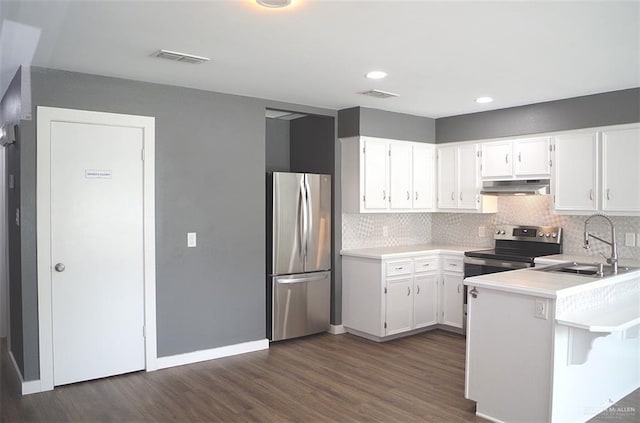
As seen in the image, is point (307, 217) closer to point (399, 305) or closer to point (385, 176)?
point (385, 176)

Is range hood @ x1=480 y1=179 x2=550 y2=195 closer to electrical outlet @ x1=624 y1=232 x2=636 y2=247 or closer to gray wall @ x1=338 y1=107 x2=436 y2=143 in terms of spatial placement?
electrical outlet @ x1=624 y1=232 x2=636 y2=247

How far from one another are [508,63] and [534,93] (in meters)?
1.18

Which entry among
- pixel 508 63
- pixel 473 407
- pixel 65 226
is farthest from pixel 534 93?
pixel 65 226

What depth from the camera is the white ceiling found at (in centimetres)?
254

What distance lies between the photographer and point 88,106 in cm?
383

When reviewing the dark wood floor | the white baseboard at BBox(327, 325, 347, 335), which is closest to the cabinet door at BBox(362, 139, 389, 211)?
the white baseboard at BBox(327, 325, 347, 335)

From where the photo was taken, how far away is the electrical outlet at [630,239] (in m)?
4.57

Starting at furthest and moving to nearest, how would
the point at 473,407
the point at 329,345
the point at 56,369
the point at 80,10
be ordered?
the point at 329,345, the point at 56,369, the point at 473,407, the point at 80,10

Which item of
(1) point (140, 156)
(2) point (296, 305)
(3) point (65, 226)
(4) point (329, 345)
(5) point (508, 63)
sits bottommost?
(4) point (329, 345)

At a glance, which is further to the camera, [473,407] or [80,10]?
[473,407]

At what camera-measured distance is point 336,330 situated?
5.41m

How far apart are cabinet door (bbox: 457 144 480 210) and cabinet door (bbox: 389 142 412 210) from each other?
0.58m

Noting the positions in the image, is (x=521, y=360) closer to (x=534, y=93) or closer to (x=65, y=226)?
(x=534, y=93)

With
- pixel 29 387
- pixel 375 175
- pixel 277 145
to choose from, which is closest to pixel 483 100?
pixel 375 175
